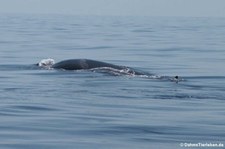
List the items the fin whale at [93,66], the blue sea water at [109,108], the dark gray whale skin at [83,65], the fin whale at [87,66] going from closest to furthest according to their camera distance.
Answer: the blue sea water at [109,108]
the fin whale at [93,66]
the fin whale at [87,66]
the dark gray whale skin at [83,65]

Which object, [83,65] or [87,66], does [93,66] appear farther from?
[83,65]

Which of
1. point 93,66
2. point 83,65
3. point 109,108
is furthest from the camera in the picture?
point 83,65

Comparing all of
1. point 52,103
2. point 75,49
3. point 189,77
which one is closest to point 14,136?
point 52,103

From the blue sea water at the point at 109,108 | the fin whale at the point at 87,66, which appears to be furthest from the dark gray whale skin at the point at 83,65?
the blue sea water at the point at 109,108

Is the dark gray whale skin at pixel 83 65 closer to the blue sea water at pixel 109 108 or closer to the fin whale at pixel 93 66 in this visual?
the fin whale at pixel 93 66

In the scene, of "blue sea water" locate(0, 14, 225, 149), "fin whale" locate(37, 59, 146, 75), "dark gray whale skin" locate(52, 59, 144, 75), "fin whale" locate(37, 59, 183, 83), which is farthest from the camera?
"dark gray whale skin" locate(52, 59, 144, 75)

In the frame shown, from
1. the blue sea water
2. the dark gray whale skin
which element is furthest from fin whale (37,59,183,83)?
the blue sea water

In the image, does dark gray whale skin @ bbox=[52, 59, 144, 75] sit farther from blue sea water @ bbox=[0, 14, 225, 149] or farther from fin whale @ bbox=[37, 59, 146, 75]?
blue sea water @ bbox=[0, 14, 225, 149]

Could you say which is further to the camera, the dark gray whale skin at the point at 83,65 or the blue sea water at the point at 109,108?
the dark gray whale skin at the point at 83,65

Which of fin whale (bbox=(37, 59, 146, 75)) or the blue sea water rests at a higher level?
fin whale (bbox=(37, 59, 146, 75))

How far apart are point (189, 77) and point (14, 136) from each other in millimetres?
10949

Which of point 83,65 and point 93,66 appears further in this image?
point 83,65

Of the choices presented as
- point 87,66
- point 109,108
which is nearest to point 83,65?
point 87,66

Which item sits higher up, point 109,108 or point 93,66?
point 93,66
